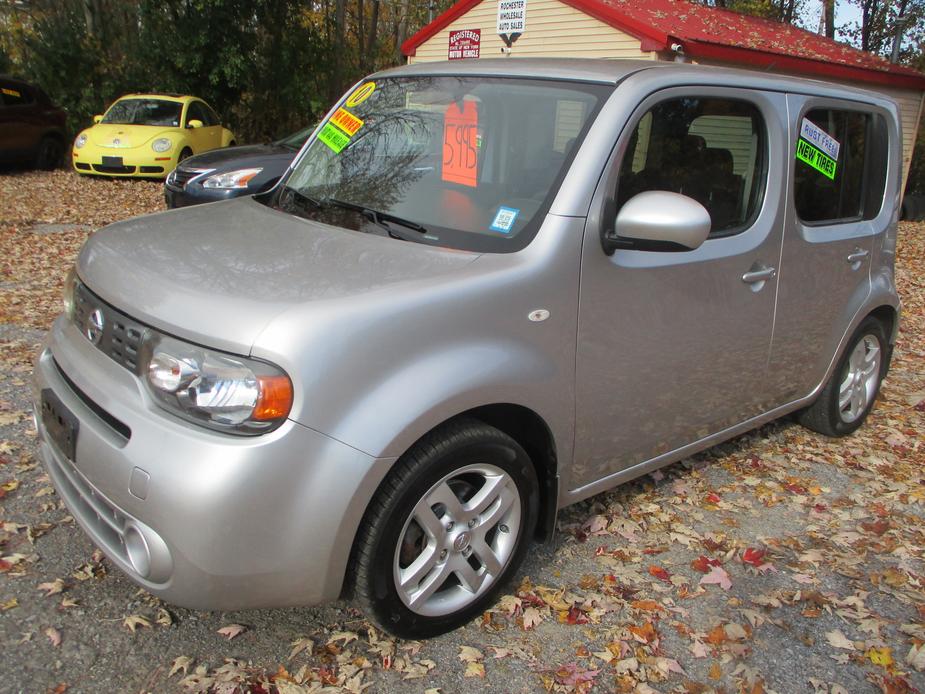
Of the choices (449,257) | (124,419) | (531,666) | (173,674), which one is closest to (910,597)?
(531,666)

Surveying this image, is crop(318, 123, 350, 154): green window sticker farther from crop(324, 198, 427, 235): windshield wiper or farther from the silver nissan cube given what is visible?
crop(324, 198, 427, 235): windshield wiper

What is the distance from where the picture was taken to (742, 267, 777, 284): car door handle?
3.30m

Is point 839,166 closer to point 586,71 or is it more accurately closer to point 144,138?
point 586,71

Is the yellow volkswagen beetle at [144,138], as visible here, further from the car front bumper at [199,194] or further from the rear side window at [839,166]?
the rear side window at [839,166]

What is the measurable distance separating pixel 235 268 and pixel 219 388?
472mm

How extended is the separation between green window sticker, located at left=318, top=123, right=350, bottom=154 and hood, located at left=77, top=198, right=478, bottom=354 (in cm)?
52

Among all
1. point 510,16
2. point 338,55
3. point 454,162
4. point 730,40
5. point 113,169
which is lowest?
point 113,169

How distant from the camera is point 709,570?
3.26 m

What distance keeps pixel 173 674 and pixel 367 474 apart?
0.99 metres

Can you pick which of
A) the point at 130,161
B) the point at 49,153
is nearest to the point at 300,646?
the point at 130,161

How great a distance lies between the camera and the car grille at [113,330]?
7.68ft

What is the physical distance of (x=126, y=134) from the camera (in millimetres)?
13820

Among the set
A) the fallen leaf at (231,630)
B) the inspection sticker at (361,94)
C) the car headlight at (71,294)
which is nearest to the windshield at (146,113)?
the inspection sticker at (361,94)

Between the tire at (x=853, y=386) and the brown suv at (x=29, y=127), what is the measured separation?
14981 millimetres
